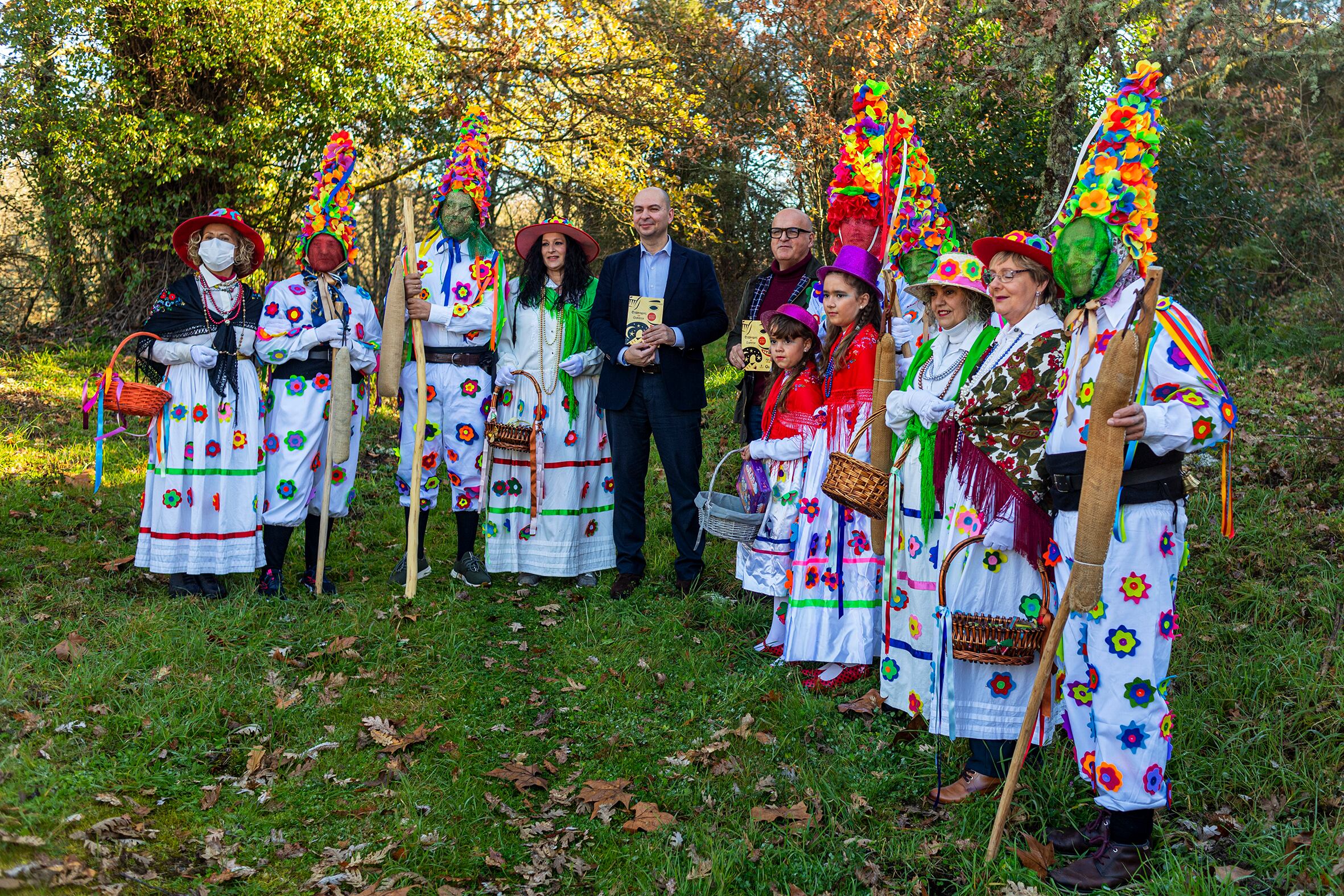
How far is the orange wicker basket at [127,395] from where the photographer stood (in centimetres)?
576

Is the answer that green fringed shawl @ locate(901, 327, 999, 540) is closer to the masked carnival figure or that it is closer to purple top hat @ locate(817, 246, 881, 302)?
purple top hat @ locate(817, 246, 881, 302)

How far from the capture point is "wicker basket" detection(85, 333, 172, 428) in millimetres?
5762

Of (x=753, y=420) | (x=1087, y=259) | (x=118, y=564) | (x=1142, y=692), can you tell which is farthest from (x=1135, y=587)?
(x=118, y=564)

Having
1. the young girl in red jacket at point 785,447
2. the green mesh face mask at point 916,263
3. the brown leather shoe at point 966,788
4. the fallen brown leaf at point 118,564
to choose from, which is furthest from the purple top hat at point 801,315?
the fallen brown leaf at point 118,564

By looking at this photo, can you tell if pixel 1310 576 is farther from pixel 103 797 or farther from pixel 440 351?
Result: pixel 103 797

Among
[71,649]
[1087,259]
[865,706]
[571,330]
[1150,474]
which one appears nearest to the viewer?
[1150,474]

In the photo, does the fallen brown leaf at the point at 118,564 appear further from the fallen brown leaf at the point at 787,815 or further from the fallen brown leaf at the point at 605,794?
the fallen brown leaf at the point at 787,815

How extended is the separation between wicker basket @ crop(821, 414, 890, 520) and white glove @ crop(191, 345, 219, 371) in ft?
12.6

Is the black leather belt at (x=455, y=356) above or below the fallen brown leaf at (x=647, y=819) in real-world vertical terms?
above

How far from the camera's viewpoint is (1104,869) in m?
3.33

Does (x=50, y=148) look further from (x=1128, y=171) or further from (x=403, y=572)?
(x=1128, y=171)

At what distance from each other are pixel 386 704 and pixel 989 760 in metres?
2.79

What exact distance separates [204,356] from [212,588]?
141 cm

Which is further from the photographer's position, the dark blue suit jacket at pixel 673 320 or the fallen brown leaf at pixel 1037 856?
the dark blue suit jacket at pixel 673 320
